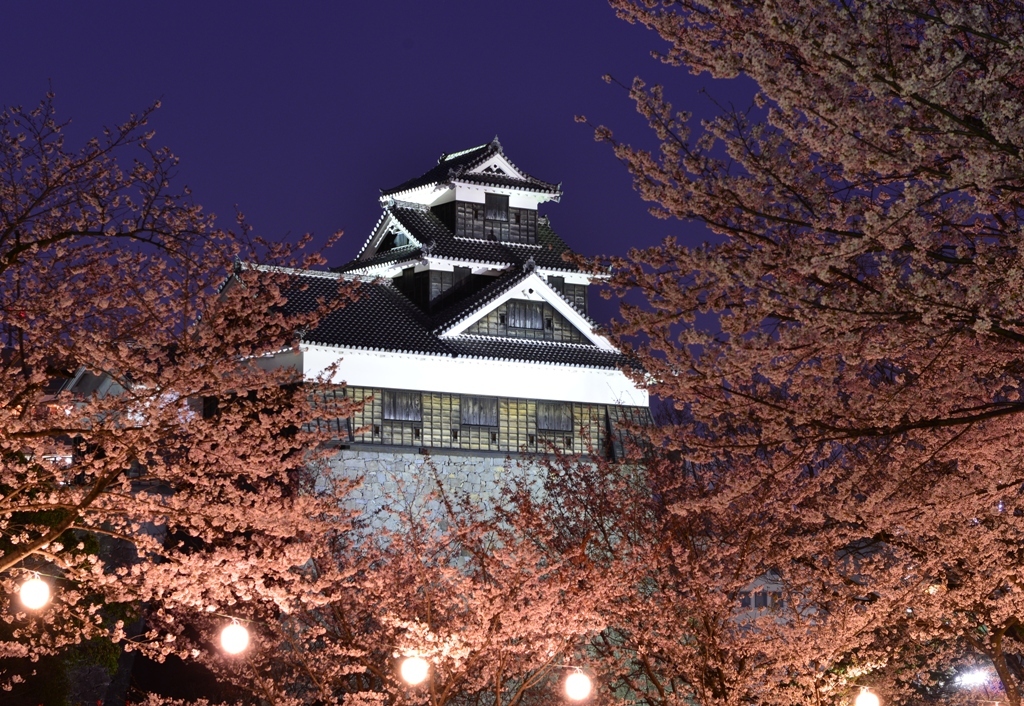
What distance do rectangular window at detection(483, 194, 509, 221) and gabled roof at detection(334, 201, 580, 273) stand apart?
80 centimetres

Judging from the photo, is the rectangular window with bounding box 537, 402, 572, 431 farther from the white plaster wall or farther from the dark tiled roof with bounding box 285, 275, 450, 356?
the dark tiled roof with bounding box 285, 275, 450, 356

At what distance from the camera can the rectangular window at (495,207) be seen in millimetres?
31484

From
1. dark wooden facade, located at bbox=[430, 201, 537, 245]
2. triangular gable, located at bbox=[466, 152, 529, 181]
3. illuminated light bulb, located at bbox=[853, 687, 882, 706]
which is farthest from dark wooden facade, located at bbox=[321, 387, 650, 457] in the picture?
illuminated light bulb, located at bbox=[853, 687, 882, 706]

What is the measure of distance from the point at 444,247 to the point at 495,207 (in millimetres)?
2443

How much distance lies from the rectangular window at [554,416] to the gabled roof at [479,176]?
6.45 m

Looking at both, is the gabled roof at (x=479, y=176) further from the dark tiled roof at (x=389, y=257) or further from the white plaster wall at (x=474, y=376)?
the white plaster wall at (x=474, y=376)

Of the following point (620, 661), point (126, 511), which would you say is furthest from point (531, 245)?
point (126, 511)

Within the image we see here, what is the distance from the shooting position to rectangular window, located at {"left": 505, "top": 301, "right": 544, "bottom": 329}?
28.7 meters

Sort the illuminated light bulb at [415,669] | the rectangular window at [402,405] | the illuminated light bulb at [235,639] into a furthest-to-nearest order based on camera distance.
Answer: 1. the rectangular window at [402,405]
2. the illuminated light bulb at [415,669]
3. the illuminated light bulb at [235,639]

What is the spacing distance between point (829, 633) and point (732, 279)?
25.4 feet

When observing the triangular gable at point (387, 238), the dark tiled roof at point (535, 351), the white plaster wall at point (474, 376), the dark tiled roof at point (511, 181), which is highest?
the dark tiled roof at point (511, 181)

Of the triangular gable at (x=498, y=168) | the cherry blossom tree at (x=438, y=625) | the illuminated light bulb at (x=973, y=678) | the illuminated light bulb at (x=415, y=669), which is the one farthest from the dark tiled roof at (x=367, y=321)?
the illuminated light bulb at (x=415, y=669)

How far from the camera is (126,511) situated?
8938 mm

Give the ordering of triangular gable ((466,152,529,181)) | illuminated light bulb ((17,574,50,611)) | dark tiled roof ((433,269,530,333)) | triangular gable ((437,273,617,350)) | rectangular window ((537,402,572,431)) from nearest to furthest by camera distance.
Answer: illuminated light bulb ((17,574,50,611)) < dark tiled roof ((433,269,530,333)) < triangular gable ((437,273,617,350)) < rectangular window ((537,402,572,431)) < triangular gable ((466,152,529,181))
